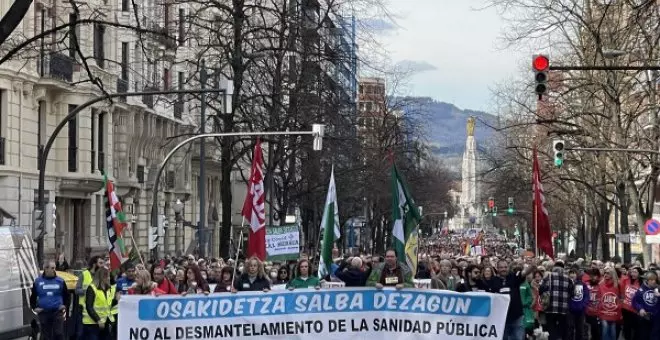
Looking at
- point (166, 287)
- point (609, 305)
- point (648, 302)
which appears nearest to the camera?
point (166, 287)

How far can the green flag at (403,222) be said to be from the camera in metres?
18.8

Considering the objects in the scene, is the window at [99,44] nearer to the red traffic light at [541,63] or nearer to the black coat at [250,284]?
the red traffic light at [541,63]

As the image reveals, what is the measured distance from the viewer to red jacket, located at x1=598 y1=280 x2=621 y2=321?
2489cm

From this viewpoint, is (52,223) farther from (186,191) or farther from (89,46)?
(186,191)

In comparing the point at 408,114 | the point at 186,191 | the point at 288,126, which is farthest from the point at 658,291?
the point at 408,114

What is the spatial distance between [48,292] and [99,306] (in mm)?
796

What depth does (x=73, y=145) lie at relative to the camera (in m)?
45.8

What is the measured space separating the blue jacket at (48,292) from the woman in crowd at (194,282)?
180 cm

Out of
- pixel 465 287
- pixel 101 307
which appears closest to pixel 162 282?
pixel 101 307

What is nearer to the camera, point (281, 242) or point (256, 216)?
point (256, 216)

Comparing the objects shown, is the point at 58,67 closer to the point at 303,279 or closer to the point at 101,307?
the point at 101,307

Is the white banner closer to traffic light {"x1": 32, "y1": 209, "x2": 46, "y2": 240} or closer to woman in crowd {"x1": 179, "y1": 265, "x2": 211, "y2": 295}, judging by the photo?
woman in crowd {"x1": 179, "y1": 265, "x2": 211, "y2": 295}

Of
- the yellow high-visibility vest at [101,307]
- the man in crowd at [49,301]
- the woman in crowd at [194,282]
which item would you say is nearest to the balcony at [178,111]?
the woman in crowd at [194,282]

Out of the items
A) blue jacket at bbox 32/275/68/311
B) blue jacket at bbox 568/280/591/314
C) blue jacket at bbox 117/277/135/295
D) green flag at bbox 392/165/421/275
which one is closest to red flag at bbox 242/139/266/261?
blue jacket at bbox 117/277/135/295
